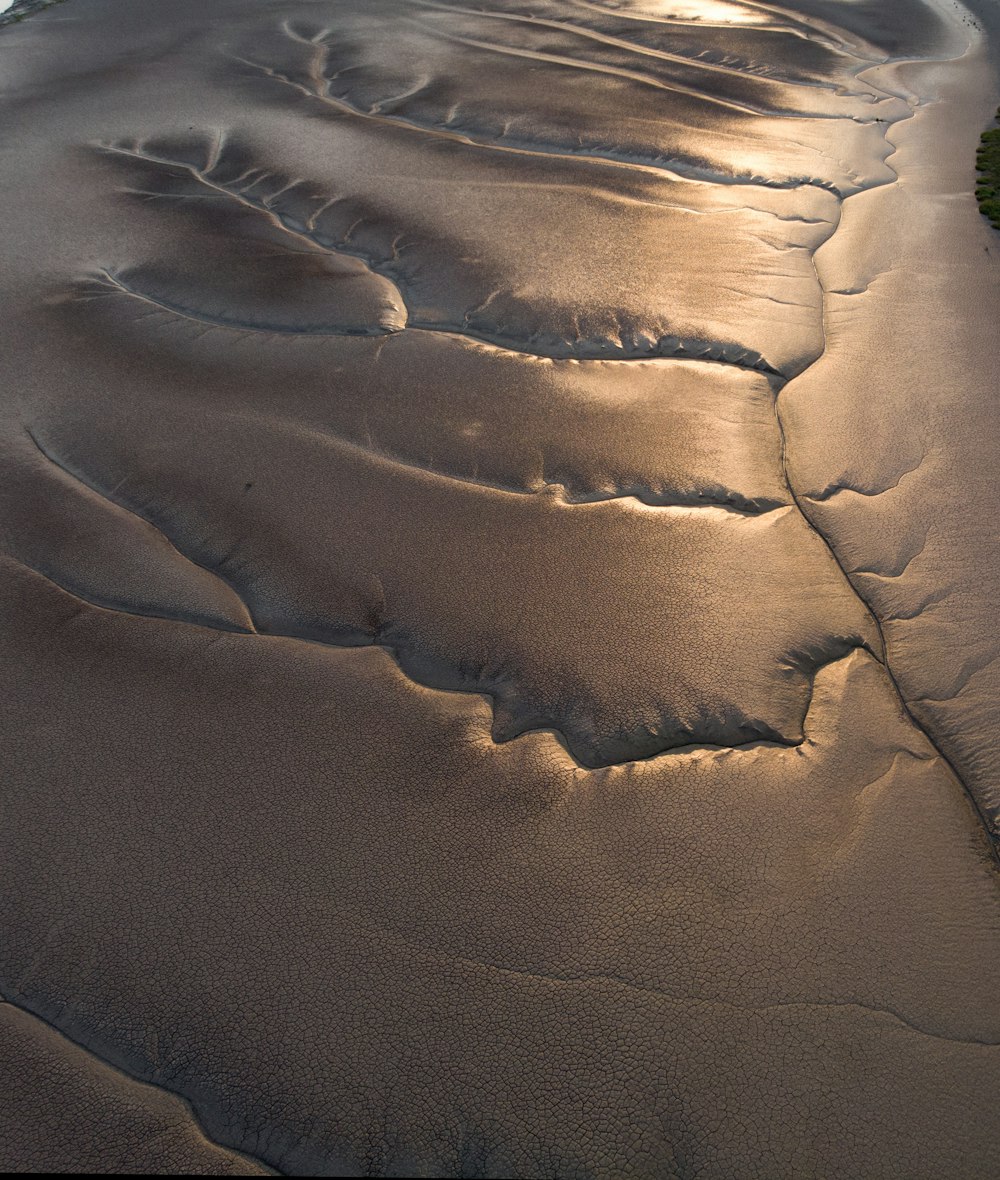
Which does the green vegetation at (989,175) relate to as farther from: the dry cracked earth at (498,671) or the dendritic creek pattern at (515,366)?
the dendritic creek pattern at (515,366)

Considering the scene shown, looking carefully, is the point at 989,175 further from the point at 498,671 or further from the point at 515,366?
the point at 498,671

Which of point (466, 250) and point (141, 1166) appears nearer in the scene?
point (141, 1166)

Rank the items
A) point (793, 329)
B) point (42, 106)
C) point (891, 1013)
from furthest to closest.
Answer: point (42, 106), point (793, 329), point (891, 1013)

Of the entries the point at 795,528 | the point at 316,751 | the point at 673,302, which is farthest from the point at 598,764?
the point at 673,302

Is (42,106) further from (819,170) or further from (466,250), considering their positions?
(819,170)

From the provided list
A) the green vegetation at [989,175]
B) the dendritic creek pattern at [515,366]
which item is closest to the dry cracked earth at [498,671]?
the dendritic creek pattern at [515,366]
